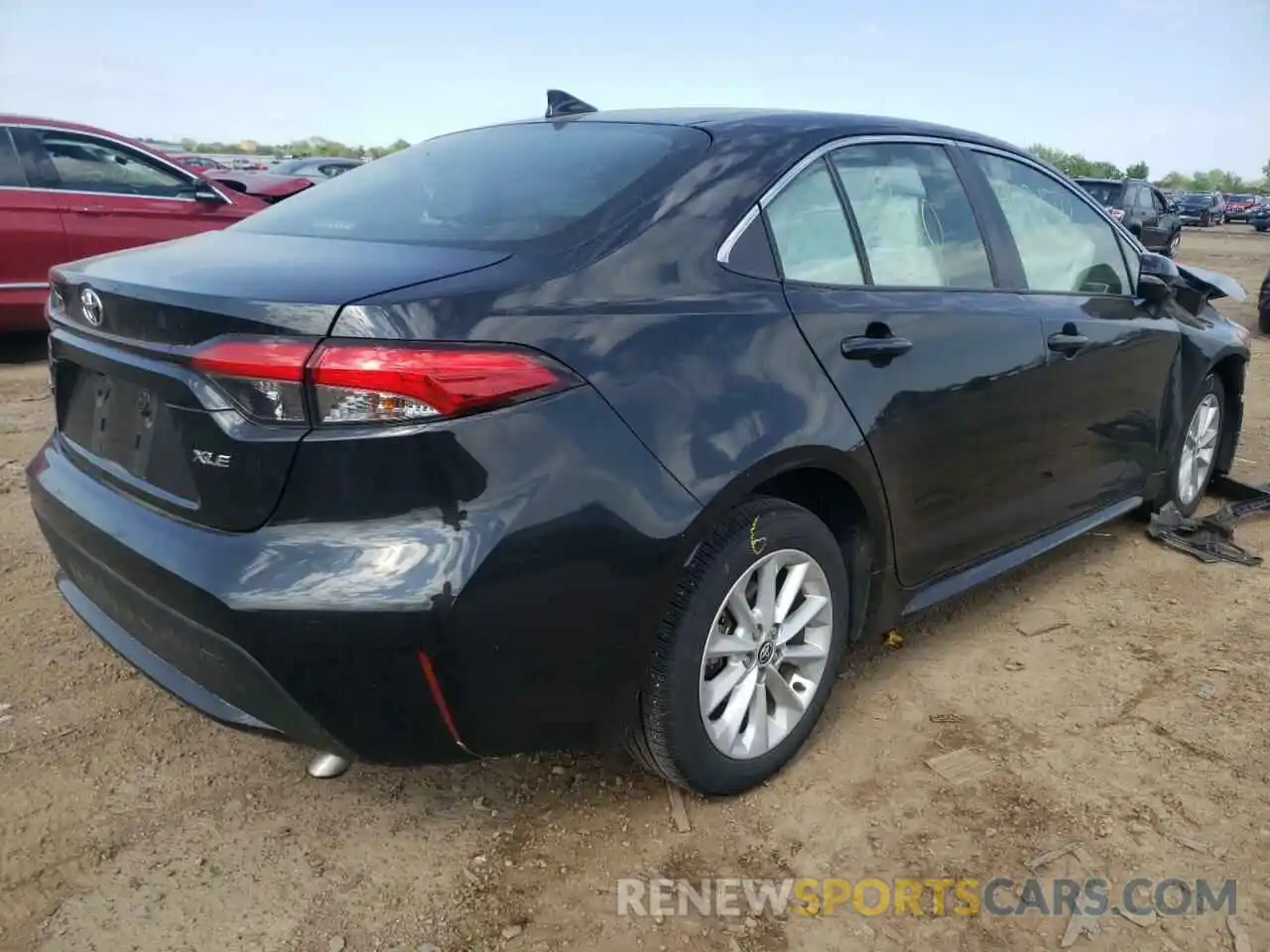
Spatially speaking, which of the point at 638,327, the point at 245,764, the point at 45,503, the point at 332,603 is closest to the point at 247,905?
the point at 245,764

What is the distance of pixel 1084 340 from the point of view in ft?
11.1

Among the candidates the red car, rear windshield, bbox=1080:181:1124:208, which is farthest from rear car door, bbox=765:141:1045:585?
rear windshield, bbox=1080:181:1124:208

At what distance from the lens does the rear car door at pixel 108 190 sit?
6996 millimetres

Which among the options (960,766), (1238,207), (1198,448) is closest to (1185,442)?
(1198,448)

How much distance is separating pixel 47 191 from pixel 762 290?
642 cm

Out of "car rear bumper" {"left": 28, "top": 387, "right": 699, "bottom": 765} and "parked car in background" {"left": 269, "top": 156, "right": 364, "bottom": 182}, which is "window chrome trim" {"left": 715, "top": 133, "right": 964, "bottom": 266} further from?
"parked car in background" {"left": 269, "top": 156, "right": 364, "bottom": 182}

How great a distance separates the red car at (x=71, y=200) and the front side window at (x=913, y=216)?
16.5 feet

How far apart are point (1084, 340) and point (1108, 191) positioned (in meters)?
14.9

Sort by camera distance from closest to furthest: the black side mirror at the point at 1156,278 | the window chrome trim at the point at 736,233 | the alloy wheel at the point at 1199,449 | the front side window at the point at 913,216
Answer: the window chrome trim at the point at 736,233 < the front side window at the point at 913,216 < the black side mirror at the point at 1156,278 < the alloy wheel at the point at 1199,449

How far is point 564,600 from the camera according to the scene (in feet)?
6.45

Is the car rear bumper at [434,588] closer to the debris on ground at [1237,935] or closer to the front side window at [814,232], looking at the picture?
the front side window at [814,232]

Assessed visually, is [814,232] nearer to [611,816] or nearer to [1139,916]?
[611,816]

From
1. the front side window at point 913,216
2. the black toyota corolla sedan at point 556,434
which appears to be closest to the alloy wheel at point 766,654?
the black toyota corolla sedan at point 556,434

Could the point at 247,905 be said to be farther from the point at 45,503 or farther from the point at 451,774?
the point at 45,503
